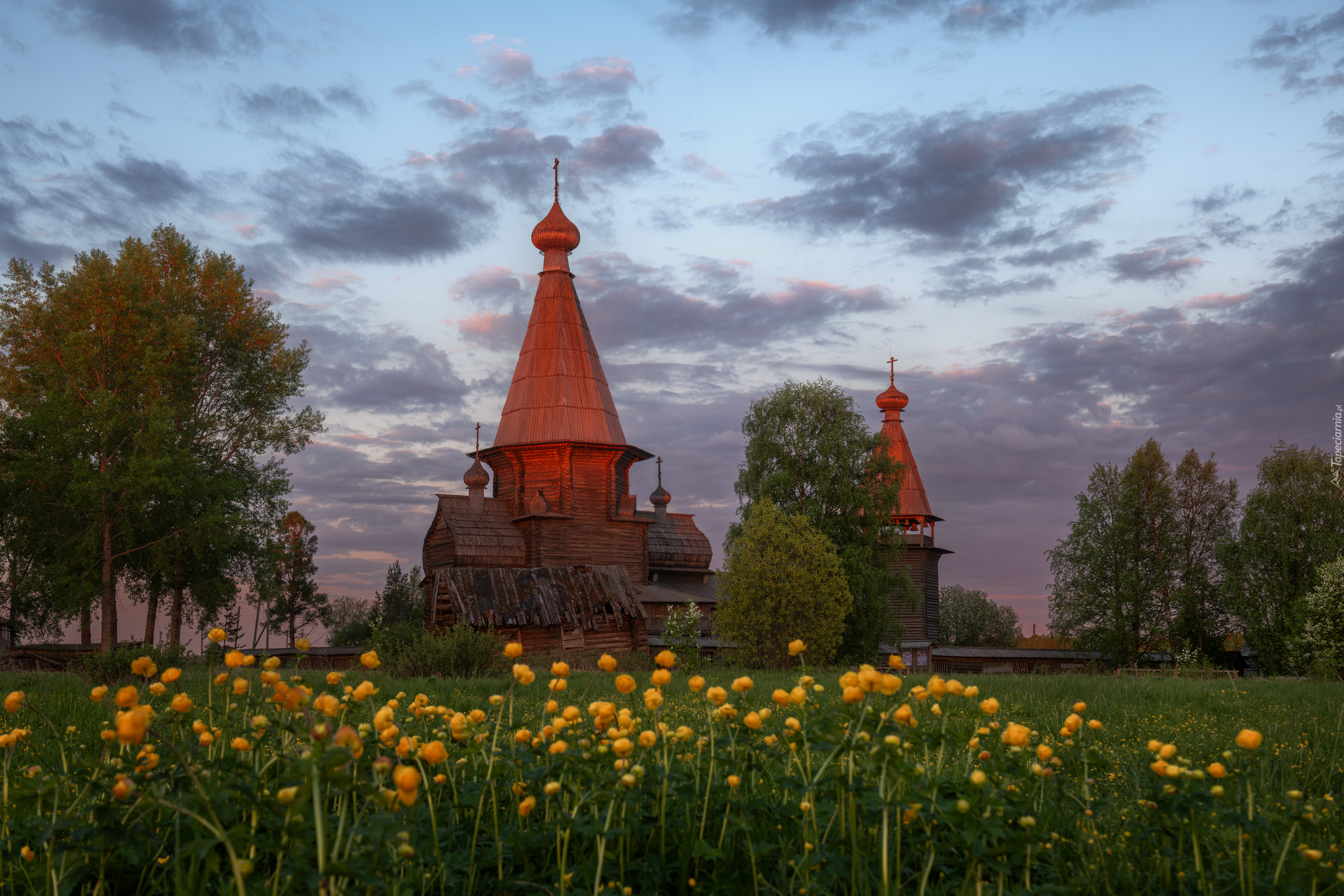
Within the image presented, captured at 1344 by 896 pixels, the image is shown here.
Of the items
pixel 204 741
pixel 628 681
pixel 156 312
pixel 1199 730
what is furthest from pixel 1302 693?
pixel 156 312

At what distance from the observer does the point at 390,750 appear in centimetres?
342

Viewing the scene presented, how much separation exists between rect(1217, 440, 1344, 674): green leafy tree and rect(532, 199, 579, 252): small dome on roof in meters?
31.5

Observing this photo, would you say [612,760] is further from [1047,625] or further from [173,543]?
[1047,625]

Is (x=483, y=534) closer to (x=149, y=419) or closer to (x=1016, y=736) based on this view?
(x=149, y=419)

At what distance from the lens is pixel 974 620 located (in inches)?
2741

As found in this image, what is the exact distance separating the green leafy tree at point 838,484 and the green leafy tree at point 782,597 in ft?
8.15

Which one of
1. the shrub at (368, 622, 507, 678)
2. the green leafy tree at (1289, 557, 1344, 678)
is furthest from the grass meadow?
the green leafy tree at (1289, 557, 1344, 678)

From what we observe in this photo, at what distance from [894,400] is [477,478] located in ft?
77.0

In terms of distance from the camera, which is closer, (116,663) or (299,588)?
(116,663)

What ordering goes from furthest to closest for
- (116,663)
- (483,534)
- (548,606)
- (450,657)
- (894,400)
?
(894,400), (483,534), (548,606), (450,657), (116,663)

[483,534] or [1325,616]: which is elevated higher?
[483,534]

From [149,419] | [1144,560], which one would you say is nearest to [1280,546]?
[1144,560]

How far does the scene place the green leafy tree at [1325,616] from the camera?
→ 27.1 metres

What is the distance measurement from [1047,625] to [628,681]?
40.1 metres
